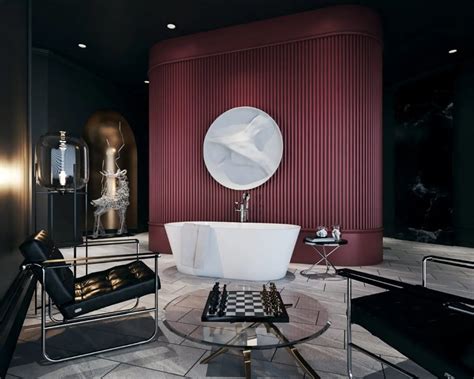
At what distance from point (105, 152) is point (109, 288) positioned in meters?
6.07

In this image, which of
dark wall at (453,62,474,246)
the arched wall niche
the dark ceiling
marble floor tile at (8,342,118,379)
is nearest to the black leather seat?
marble floor tile at (8,342,118,379)

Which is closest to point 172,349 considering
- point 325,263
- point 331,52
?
point 325,263

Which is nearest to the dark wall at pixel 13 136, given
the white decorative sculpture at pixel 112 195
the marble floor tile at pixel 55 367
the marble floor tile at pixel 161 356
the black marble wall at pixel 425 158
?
the marble floor tile at pixel 55 367

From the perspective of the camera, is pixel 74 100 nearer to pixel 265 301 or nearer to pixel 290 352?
pixel 265 301

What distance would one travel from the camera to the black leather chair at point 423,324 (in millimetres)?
1264

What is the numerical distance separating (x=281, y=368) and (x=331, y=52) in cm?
401

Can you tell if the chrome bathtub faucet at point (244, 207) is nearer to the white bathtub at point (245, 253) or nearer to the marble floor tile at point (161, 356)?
the white bathtub at point (245, 253)

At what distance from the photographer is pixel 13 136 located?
99.7 inches

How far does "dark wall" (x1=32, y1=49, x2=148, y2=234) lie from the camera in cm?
598

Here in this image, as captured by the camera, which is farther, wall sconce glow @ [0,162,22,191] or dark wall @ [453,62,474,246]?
dark wall @ [453,62,474,246]

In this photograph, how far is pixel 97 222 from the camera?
732cm

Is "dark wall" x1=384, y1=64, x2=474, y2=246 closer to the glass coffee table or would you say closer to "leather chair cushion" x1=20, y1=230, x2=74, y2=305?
the glass coffee table

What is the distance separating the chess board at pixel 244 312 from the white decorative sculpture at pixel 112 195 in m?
5.90

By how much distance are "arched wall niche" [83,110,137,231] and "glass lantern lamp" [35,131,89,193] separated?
13.8ft
